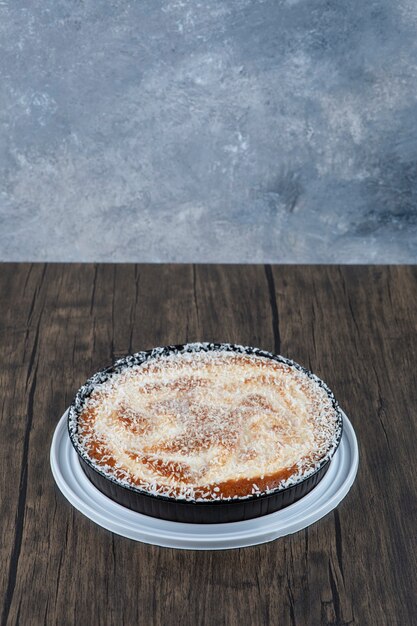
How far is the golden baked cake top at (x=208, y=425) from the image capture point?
1.22 m

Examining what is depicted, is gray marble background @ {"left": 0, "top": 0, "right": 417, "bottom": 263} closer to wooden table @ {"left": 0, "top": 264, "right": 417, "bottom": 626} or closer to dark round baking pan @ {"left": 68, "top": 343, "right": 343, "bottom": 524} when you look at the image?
wooden table @ {"left": 0, "top": 264, "right": 417, "bottom": 626}

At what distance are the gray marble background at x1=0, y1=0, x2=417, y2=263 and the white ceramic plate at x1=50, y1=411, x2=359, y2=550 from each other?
3.58 ft

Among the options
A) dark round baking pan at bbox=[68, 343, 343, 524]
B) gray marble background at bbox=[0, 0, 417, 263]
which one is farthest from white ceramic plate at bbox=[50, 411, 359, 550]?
gray marble background at bbox=[0, 0, 417, 263]

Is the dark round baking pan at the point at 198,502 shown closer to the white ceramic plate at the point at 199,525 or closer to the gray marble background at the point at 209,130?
the white ceramic plate at the point at 199,525

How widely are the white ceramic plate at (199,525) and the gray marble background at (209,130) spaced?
109 cm

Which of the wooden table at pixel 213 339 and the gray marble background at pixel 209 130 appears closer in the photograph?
the wooden table at pixel 213 339

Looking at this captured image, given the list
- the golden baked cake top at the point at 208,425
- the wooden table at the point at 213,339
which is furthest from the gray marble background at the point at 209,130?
the golden baked cake top at the point at 208,425

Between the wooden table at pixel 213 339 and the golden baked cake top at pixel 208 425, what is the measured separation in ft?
0.31

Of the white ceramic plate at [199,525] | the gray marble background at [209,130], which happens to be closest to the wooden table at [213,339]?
the white ceramic plate at [199,525]

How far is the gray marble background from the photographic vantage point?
211 centimetres

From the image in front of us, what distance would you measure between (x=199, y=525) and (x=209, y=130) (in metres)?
1.25

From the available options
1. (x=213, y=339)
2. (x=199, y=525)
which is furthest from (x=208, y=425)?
(x=213, y=339)

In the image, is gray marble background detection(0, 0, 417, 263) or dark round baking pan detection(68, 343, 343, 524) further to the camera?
gray marble background detection(0, 0, 417, 263)

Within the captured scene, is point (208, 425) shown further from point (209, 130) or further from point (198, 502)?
point (209, 130)
